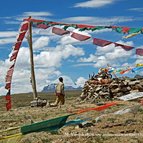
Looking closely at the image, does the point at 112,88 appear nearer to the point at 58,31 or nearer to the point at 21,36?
the point at 21,36

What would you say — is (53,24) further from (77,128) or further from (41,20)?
(77,128)

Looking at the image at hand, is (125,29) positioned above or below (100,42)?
above

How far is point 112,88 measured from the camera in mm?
29328

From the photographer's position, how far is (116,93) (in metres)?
28.9

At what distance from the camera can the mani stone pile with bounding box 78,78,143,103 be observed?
2869 centimetres

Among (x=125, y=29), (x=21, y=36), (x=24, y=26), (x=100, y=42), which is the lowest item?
(x=100, y=42)

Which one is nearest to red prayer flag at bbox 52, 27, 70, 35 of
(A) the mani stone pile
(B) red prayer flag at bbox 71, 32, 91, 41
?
(B) red prayer flag at bbox 71, 32, 91, 41

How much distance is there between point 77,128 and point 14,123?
14.4 feet

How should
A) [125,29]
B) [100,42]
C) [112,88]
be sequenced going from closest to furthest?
[125,29]
[100,42]
[112,88]

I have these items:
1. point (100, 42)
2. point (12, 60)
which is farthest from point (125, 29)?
point (12, 60)

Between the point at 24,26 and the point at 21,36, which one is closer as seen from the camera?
the point at 21,36

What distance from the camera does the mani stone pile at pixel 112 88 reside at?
28688mm

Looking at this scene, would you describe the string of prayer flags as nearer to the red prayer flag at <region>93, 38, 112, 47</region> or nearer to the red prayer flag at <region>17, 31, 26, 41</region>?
the red prayer flag at <region>17, 31, 26, 41</region>

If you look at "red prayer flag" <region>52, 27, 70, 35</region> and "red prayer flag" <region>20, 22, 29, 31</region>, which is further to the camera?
"red prayer flag" <region>20, 22, 29, 31</region>
